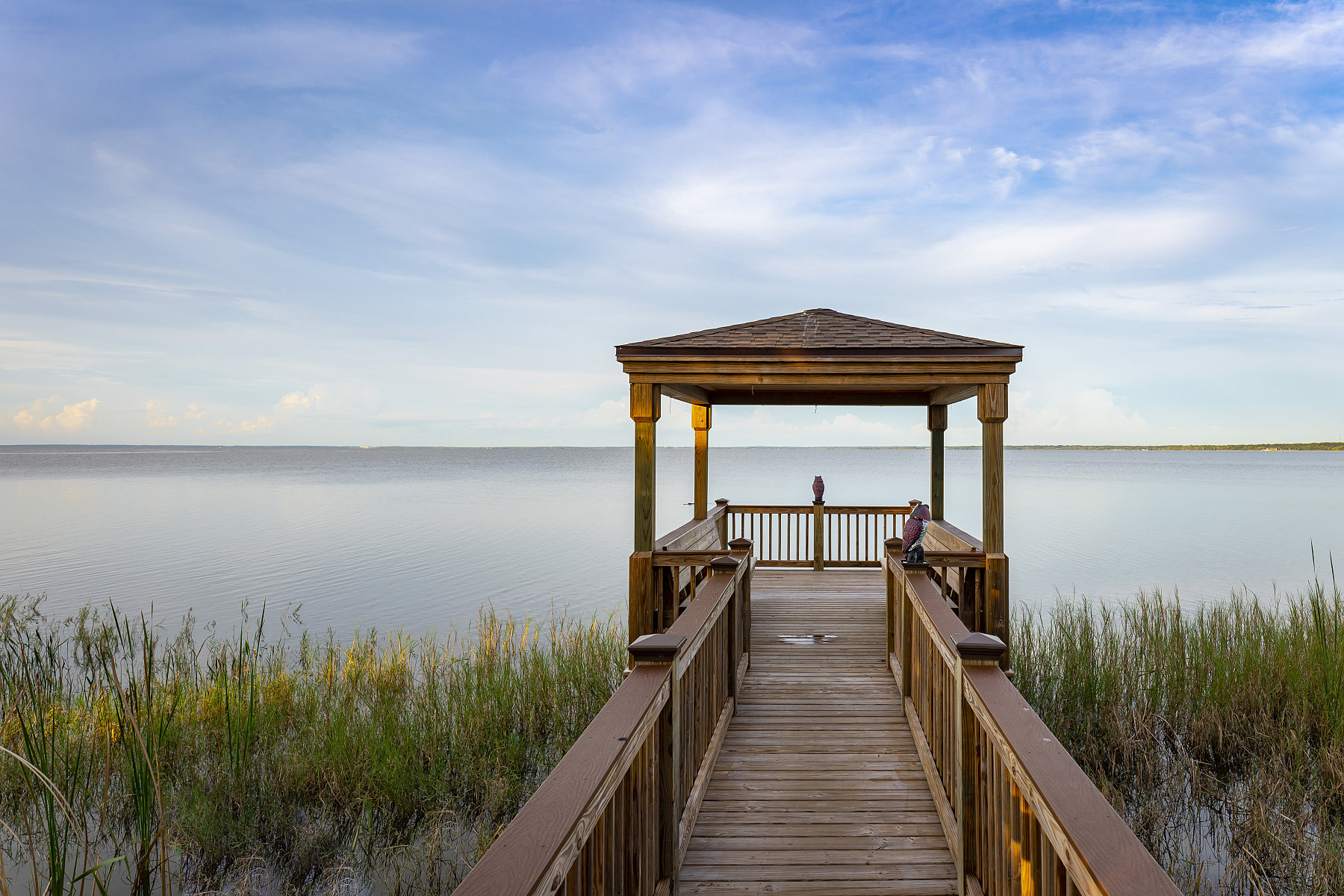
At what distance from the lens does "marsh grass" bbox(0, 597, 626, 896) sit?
4.16m

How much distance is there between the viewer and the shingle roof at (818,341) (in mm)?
6438

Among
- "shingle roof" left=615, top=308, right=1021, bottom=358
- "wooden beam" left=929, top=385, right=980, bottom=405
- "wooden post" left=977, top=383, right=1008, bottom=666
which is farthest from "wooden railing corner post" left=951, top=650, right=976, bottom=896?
"wooden beam" left=929, top=385, right=980, bottom=405

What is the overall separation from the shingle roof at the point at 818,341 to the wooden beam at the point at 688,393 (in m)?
0.71

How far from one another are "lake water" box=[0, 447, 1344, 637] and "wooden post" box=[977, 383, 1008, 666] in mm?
7394

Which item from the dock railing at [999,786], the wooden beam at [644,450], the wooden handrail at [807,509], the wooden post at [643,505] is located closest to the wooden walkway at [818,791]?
the dock railing at [999,786]

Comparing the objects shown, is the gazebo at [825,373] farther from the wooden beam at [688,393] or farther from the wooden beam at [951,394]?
the wooden beam at [688,393]

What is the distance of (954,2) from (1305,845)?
1552 cm

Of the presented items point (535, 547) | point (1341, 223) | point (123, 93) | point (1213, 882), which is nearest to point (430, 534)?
point (535, 547)

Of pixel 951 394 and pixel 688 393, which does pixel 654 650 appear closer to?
pixel 688 393

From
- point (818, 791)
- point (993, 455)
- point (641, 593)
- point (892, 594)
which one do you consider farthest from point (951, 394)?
point (818, 791)

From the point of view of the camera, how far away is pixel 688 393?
8641mm

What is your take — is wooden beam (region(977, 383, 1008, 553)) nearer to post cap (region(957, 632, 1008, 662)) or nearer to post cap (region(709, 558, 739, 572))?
post cap (region(709, 558, 739, 572))

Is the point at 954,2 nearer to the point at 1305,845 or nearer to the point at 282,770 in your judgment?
the point at 1305,845

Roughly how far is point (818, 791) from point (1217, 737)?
14.2ft
